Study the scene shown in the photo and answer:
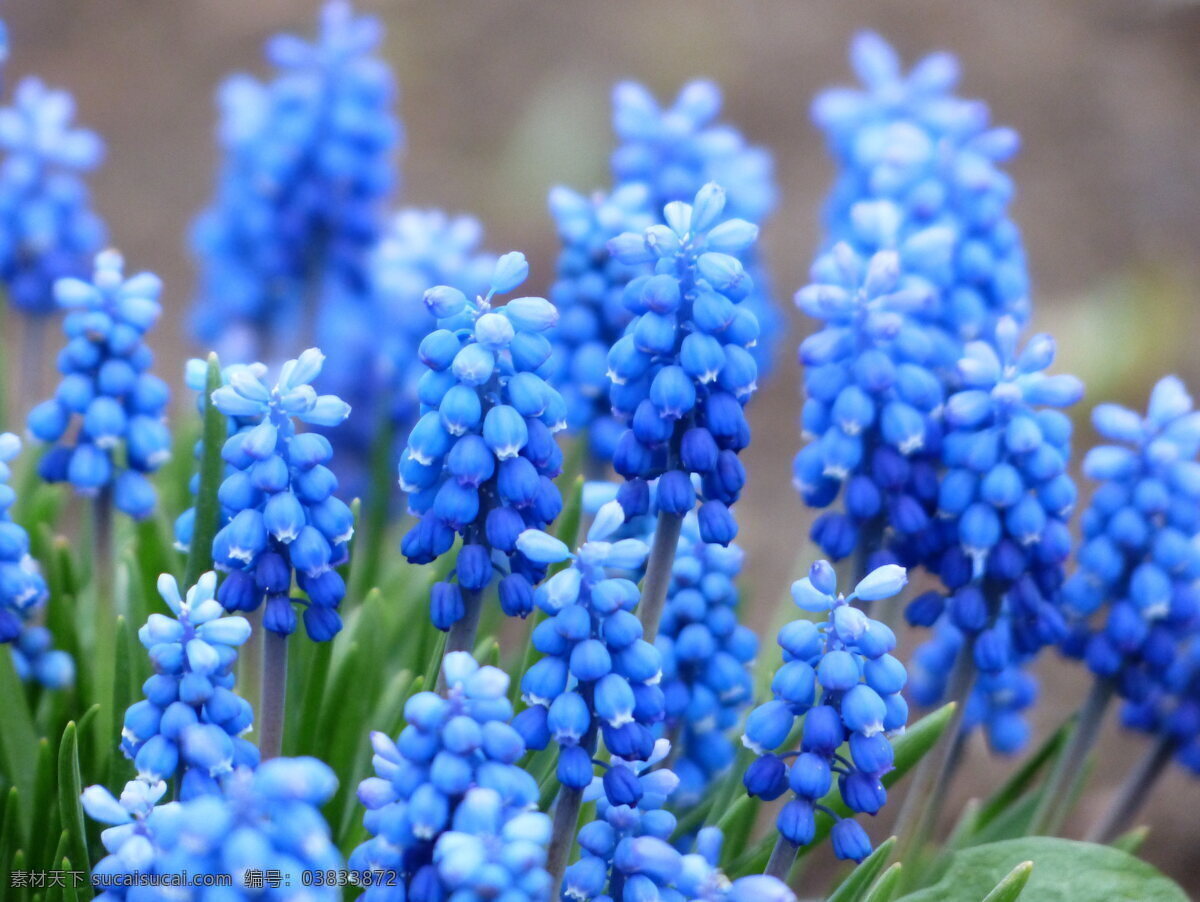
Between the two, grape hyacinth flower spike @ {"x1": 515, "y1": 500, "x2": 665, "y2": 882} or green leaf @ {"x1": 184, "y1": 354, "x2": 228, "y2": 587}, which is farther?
green leaf @ {"x1": 184, "y1": 354, "x2": 228, "y2": 587}

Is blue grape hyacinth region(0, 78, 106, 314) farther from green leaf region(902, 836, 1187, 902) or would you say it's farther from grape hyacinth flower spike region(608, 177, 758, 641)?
green leaf region(902, 836, 1187, 902)

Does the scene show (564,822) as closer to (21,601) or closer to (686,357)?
(686,357)

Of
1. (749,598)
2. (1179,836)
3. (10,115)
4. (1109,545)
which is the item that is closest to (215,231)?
(10,115)

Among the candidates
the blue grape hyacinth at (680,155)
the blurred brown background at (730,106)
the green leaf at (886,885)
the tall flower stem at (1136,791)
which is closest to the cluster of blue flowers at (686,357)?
the green leaf at (886,885)

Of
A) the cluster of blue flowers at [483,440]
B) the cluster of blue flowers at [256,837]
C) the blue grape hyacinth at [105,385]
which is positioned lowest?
the cluster of blue flowers at [256,837]

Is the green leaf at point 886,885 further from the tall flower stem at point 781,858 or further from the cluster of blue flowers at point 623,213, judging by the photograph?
the cluster of blue flowers at point 623,213

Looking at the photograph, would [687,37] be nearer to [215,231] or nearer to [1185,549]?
[215,231]

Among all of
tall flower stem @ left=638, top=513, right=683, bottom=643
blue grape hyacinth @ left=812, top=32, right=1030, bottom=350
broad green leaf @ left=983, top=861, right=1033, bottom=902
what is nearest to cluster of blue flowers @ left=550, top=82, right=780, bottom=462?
blue grape hyacinth @ left=812, top=32, right=1030, bottom=350
